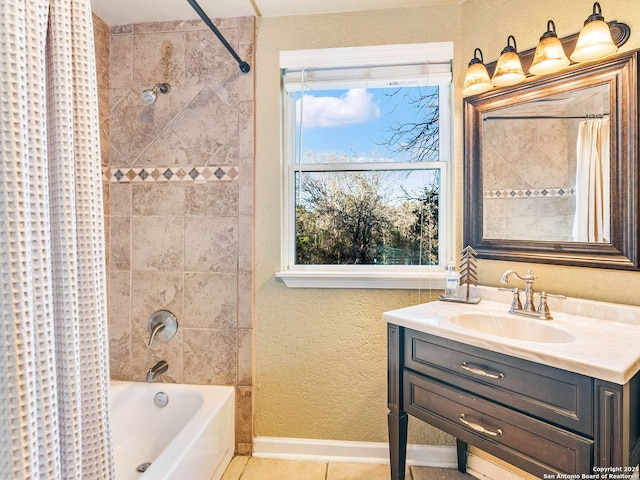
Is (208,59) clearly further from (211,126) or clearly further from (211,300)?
(211,300)

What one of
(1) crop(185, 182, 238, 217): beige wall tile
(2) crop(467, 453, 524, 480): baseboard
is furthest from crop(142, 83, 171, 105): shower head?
(2) crop(467, 453, 524, 480): baseboard

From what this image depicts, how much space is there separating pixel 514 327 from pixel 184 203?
5.56 ft

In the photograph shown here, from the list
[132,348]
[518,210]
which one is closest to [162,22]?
[132,348]

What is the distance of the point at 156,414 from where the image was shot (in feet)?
5.67

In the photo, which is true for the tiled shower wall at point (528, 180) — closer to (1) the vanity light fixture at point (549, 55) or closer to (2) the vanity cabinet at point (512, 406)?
(1) the vanity light fixture at point (549, 55)

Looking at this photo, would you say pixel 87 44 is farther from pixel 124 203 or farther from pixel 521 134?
pixel 521 134

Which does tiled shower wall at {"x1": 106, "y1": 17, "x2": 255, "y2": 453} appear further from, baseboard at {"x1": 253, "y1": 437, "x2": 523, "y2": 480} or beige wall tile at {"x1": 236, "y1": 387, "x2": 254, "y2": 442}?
baseboard at {"x1": 253, "y1": 437, "x2": 523, "y2": 480}

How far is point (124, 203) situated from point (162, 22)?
101 centimetres

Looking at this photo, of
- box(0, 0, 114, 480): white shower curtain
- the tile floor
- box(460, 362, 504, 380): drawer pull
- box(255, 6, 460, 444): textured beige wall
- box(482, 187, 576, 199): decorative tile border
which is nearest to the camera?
box(0, 0, 114, 480): white shower curtain

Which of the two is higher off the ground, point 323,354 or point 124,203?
point 124,203

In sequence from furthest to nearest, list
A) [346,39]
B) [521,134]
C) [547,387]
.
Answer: [346,39], [521,134], [547,387]

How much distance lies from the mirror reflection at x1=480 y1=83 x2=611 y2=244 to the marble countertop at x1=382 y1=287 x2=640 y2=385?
Answer: 28 cm

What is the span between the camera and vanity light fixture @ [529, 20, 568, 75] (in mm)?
1254

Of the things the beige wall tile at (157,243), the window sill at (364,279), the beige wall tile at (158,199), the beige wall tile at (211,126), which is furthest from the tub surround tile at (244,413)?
the beige wall tile at (211,126)
